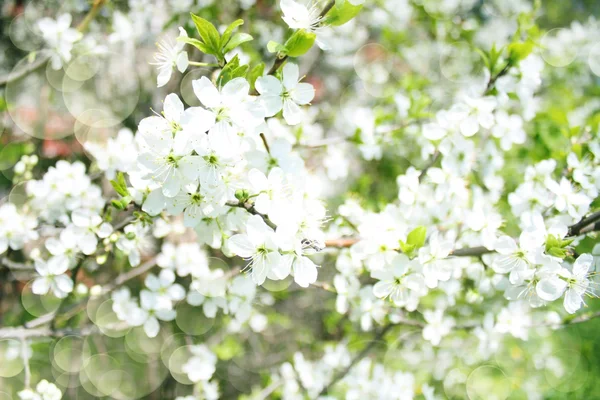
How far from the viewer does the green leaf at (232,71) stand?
0.95 metres

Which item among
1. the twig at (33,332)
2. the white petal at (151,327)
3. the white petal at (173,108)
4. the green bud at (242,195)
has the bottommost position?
the twig at (33,332)

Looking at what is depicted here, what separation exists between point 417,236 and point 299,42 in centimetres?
54

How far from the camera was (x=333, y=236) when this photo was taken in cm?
156

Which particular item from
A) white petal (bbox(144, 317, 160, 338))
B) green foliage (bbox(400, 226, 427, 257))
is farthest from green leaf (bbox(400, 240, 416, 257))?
white petal (bbox(144, 317, 160, 338))

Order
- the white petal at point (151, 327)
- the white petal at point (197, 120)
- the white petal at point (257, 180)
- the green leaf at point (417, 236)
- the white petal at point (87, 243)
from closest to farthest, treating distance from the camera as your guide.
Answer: the white petal at point (197, 120) < the white petal at point (257, 180) < the green leaf at point (417, 236) < the white petal at point (87, 243) < the white petal at point (151, 327)

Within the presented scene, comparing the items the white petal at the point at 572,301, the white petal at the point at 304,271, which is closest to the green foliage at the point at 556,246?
the white petal at the point at 572,301

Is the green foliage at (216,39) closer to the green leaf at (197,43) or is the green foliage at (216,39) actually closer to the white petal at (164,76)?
the green leaf at (197,43)

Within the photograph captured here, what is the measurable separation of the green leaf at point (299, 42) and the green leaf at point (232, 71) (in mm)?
101

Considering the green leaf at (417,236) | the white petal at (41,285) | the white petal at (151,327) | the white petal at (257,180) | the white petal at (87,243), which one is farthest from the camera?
the white petal at (151,327)

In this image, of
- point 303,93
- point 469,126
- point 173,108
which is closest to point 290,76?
point 303,93

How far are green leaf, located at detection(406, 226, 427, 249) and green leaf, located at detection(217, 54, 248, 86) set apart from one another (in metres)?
0.55

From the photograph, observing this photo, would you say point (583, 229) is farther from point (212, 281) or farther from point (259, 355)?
point (259, 355)

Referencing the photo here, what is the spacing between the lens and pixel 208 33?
96 centimetres

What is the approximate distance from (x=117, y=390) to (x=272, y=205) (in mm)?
2807
